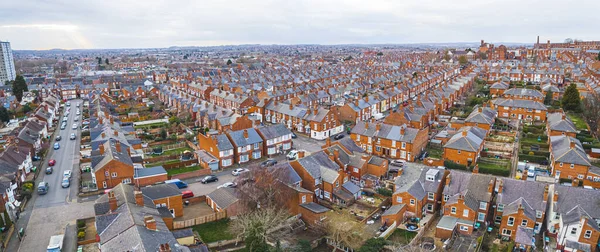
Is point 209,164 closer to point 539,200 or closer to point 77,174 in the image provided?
point 77,174

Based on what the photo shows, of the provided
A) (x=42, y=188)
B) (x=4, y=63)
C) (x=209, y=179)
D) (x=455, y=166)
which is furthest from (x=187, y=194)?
(x=4, y=63)

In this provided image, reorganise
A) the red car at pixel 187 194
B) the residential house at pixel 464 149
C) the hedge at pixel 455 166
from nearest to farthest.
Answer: the red car at pixel 187 194 < the hedge at pixel 455 166 < the residential house at pixel 464 149

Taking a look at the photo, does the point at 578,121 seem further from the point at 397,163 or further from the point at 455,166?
the point at 397,163

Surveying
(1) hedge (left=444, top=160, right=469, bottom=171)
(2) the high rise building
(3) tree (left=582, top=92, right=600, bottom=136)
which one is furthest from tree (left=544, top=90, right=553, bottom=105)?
(2) the high rise building

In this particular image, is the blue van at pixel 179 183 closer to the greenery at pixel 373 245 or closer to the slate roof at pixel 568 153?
the greenery at pixel 373 245

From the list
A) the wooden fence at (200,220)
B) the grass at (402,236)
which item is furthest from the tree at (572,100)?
the wooden fence at (200,220)

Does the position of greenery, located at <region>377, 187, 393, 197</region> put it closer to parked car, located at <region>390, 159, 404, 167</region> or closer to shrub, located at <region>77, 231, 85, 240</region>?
parked car, located at <region>390, 159, 404, 167</region>

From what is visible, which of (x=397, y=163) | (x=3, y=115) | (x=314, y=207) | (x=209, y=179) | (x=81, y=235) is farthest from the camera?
(x=3, y=115)
